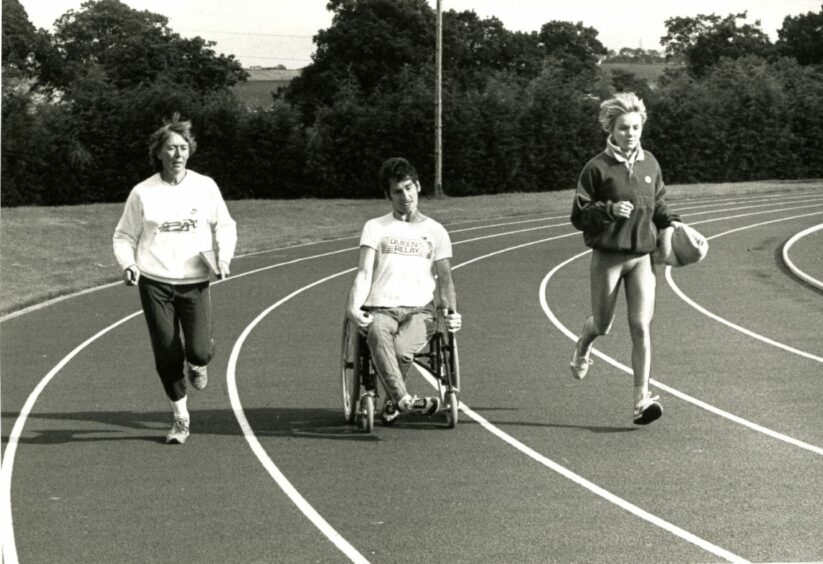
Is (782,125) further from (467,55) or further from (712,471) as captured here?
(712,471)

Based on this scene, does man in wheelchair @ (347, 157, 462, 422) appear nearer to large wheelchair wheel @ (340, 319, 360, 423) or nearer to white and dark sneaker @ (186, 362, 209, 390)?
large wheelchair wheel @ (340, 319, 360, 423)

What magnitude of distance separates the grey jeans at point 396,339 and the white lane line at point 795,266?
9.33m

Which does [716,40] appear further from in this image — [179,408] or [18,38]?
[179,408]

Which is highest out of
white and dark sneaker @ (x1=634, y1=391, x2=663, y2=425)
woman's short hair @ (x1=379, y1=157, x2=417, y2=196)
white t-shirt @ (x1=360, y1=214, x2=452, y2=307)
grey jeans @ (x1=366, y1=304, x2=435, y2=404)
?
woman's short hair @ (x1=379, y1=157, x2=417, y2=196)

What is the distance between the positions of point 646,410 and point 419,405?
1293 millimetres

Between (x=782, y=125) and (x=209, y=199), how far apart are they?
4583 centimetres

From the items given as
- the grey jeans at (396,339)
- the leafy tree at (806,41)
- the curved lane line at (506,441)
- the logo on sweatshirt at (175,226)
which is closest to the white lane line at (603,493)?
the curved lane line at (506,441)

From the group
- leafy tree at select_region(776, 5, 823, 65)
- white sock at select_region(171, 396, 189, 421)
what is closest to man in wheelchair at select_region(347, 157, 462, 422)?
white sock at select_region(171, 396, 189, 421)

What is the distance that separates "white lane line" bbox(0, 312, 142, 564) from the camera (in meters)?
5.87

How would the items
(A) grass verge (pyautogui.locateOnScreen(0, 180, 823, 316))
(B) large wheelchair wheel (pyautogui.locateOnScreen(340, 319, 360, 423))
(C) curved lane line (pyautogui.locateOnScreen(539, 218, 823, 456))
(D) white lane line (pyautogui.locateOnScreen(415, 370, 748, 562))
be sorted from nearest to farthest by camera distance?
(D) white lane line (pyautogui.locateOnScreen(415, 370, 748, 562))
(C) curved lane line (pyautogui.locateOnScreen(539, 218, 823, 456))
(B) large wheelchair wheel (pyautogui.locateOnScreen(340, 319, 360, 423))
(A) grass verge (pyautogui.locateOnScreen(0, 180, 823, 316))

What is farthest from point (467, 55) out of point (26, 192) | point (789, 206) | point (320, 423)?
point (320, 423)

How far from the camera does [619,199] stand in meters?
8.14

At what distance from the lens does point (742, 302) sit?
15500 millimetres

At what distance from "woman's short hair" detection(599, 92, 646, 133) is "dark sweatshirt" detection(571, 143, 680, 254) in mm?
156
